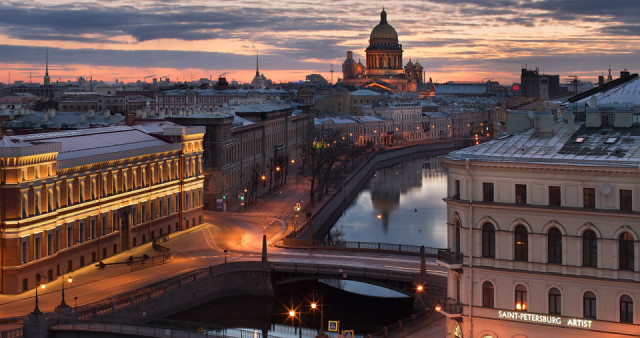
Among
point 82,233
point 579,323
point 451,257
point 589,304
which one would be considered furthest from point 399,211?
point 579,323

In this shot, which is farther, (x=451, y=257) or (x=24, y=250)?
(x=24, y=250)

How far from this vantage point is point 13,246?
4428 centimetres

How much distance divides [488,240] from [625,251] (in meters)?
4.04

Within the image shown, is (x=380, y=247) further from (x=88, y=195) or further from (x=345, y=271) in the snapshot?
(x=88, y=195)

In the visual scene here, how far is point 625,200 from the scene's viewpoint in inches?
1201

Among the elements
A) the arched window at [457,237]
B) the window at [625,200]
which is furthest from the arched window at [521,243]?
the window at [625,200]

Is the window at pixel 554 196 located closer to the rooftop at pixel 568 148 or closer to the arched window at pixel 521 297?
the rooftop at pixel 568 148

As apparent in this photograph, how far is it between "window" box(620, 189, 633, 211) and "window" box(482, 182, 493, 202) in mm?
3893

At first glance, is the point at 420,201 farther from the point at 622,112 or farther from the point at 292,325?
the point at 622,112

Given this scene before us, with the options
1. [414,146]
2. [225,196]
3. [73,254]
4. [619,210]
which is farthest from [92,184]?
[414,146]

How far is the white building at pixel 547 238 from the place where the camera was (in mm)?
30453

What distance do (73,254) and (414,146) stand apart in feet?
343

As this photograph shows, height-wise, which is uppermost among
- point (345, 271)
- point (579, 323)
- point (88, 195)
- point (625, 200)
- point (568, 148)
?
point (568, 148)

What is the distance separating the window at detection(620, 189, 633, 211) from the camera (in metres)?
30.4
